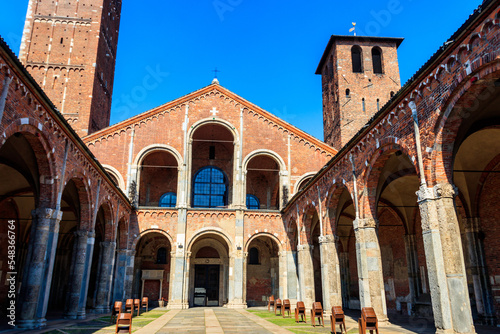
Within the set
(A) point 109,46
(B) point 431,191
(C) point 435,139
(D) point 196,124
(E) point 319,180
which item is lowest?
(B) point 431,191

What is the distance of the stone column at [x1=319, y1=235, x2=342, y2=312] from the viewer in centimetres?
1605

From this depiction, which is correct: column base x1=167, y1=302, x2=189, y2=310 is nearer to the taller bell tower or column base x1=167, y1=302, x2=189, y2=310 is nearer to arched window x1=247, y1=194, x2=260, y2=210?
arched window x1=247, y1=194, x2=260, y2=210

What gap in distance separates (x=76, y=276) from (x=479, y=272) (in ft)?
49.0

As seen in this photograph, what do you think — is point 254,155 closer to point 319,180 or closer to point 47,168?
point 319,180

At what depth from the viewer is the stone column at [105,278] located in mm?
18305

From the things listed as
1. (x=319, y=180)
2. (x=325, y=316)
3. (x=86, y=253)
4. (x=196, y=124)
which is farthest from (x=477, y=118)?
(x=196, y=124)

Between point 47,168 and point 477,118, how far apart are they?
12487mm

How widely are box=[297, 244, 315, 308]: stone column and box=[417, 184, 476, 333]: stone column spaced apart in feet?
35.2

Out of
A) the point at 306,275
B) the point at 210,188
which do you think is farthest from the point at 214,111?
the point at 306,275

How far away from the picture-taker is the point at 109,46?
36.8 metres

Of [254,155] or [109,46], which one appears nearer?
[254,155]

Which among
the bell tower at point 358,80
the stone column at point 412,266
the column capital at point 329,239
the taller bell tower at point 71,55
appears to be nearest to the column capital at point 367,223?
the column capital at point 329,239

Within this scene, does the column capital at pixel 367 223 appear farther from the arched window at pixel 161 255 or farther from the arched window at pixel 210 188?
the arched window at pixel 161 255

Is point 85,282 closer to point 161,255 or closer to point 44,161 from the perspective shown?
point 44,161
